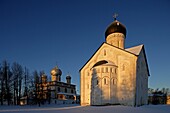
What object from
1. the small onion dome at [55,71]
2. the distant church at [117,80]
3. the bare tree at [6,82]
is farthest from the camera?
the small onion dome at [55,71]

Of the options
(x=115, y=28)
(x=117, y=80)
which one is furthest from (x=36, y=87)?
(x=115, y=28)

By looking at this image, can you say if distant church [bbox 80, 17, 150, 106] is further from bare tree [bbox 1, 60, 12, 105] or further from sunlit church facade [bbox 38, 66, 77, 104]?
sunlit church facade [bbox 38, 66, 77, 104]

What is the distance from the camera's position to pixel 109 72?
27953 millimetres

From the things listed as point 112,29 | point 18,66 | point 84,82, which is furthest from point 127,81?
point 18,66

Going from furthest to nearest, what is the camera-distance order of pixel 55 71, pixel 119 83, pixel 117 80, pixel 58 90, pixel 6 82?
pixel 55 71 → pixel 58 90 → pixel 6 82 → pixel 117 80 → pixel 119 83

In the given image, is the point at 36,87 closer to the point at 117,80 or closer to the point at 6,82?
the point at 6,82

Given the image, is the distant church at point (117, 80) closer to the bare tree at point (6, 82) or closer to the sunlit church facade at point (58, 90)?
the bare tree at point (6, 82)

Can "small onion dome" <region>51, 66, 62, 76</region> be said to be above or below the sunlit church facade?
above

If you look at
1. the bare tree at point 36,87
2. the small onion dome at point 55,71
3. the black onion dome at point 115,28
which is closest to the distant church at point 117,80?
the black onion dome at point 115,28

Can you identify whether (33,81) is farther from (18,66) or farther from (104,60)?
(104,60)

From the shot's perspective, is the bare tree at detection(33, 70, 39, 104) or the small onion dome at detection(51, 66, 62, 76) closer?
the bare tree at detection(33, 70, 39, 104)

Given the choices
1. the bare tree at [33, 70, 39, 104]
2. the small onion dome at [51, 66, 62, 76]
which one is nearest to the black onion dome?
the bare tree at [33, 70, 39, 104]

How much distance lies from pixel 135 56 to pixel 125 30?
11.3 metres

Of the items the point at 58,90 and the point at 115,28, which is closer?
the point at 115,28
